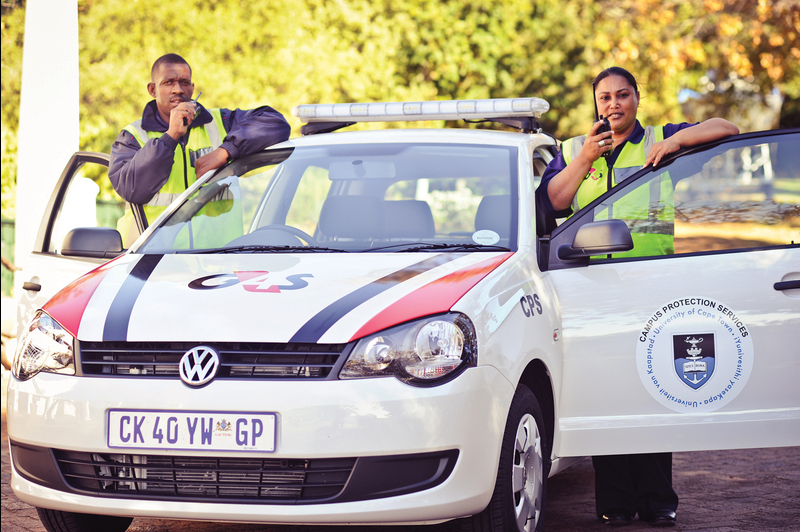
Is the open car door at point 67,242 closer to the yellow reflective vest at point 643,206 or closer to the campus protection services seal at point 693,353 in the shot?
the yellow reflective vest at point 643,206

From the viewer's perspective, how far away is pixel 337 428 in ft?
9.45

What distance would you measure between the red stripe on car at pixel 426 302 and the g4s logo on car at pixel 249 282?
0.37m

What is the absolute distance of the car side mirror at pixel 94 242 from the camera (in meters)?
4.11

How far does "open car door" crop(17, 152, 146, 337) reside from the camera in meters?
4.13

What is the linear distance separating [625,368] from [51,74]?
187 inches

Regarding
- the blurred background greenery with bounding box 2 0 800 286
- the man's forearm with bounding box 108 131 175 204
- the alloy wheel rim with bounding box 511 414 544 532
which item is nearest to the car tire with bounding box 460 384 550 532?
the alloy wheel rim with bounding box 511 414 544 532

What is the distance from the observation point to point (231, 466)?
2971 mm

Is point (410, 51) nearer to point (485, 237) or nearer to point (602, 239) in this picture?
point (485, 237)

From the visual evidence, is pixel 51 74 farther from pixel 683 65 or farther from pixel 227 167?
pixel 683 65

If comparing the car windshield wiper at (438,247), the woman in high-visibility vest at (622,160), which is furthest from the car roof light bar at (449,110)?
the car windshield wiper at (438,247)

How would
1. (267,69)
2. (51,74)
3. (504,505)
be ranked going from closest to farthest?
(504,505), (51,74), (267,69)

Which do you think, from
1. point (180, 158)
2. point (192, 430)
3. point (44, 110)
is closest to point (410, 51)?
point (44, 110)

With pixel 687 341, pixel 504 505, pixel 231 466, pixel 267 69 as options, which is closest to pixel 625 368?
pixel 687 341

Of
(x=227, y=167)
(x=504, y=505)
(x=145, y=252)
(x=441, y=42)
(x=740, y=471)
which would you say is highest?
(x=441, y=42)
